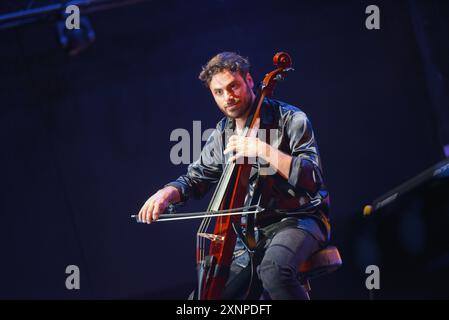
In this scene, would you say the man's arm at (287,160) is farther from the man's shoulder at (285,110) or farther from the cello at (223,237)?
the man's shoulder at (285,110)

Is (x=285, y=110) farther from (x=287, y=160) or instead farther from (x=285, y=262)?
(x=285, y=262)

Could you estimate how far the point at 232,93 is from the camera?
8.50ft

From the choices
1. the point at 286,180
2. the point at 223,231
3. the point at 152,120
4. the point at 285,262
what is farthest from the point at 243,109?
the point at 152,120

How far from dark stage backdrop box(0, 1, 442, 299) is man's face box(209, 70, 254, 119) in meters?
1.71

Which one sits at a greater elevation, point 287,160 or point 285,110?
point 285,110

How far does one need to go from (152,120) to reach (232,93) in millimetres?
1922

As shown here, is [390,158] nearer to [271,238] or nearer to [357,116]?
[357,116]

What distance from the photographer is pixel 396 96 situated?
14.1 ft

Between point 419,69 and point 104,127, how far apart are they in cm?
245

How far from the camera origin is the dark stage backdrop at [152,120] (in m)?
4.30

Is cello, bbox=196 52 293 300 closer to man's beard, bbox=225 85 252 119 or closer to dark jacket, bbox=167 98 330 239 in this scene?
dark jacket, bbox=167 98 330 239

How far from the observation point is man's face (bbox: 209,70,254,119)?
259 centimetres

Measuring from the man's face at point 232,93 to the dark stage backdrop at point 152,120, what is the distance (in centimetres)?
171
